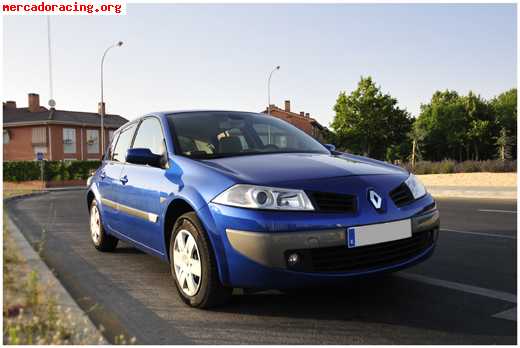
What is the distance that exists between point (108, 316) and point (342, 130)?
5047 centimetres

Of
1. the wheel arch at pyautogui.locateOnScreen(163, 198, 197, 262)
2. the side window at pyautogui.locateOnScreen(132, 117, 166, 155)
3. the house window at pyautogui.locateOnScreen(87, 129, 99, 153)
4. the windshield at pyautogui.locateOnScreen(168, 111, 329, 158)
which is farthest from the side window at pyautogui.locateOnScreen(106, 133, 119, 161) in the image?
the house window at pyautogui.locateOnScreen(87, 129, 99, 153)

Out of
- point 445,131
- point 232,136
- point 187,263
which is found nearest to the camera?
point 187,263

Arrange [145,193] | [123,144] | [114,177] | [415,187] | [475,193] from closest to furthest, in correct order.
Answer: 1. [415,187]
2. [145,193]
3. [114,177]
4. [123,144]
5. [475,193]

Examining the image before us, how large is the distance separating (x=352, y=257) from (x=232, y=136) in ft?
5.86

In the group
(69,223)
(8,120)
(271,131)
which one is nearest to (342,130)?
(8,120)

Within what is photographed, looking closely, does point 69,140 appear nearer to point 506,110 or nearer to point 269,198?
point 269,198

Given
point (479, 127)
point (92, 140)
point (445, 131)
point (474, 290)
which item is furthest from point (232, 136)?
point (445, 131)

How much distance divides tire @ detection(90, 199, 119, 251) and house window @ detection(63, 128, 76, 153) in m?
48.5

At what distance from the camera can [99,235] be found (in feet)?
21.3

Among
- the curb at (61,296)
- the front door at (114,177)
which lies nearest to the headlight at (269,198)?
the curb at (61,296)

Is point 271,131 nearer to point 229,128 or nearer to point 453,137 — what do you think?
point 229,128

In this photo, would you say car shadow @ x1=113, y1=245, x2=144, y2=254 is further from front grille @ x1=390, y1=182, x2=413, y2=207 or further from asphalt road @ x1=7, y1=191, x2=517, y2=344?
front grille @ x1=390, y1=182, x2=413, y2=207

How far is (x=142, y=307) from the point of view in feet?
13.4

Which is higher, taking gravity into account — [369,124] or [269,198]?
[369,124]
